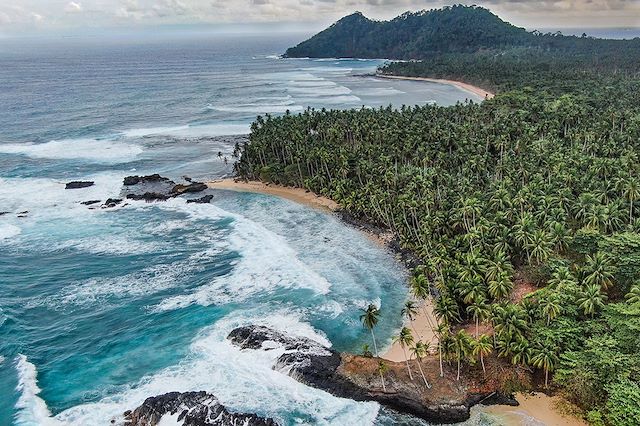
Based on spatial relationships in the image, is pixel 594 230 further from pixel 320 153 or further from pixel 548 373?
pixel 320 153

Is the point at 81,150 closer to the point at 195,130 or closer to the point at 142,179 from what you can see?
the point at 195,130

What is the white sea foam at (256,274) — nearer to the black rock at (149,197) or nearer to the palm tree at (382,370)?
the palm tree at (382,370)

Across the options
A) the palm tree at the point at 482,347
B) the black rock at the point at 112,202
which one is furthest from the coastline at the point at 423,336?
the black rock at the point at 112,202

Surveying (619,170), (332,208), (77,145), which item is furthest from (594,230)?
(77,145)

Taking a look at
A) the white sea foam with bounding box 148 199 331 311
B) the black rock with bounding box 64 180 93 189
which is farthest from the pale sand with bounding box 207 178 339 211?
the black rock with bounding box 64 180 93 189

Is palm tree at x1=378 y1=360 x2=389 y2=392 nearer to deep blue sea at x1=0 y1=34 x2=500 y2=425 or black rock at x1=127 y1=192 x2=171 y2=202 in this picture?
deep blue sea at x1=0 y1=34 x2=500 y2=425
